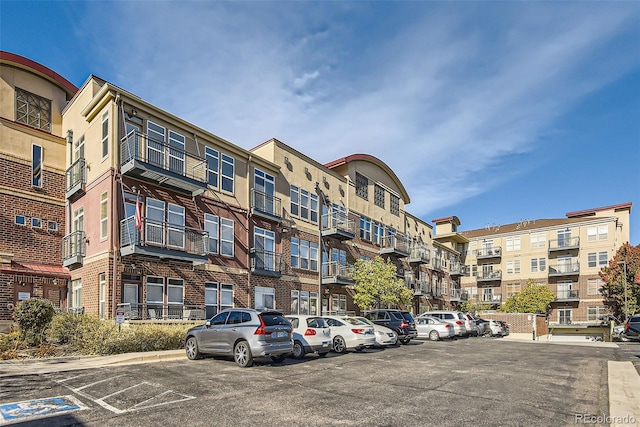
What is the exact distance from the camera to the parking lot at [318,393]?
7.54 meters

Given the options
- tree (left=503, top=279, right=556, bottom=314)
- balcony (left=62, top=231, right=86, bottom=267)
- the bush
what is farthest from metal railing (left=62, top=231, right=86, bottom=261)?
tree (left=503, top=279, right=556, bottom=314)

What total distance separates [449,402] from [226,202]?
1719 cm

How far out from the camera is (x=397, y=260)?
1613 inches

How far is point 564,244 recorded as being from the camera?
2117 inches

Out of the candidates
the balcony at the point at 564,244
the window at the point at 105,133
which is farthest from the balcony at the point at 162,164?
the balcony at the point at 564,244

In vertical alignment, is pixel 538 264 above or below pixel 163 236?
below

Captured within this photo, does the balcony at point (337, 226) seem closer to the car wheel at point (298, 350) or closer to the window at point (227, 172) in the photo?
the window at point (227, 172)

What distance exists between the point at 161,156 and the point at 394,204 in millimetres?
25402

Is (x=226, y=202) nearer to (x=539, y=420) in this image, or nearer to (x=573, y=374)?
(x=573, y=374)

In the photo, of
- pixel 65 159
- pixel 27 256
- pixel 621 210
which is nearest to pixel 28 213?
pixel 27 256

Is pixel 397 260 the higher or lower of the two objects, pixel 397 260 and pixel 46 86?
the lower

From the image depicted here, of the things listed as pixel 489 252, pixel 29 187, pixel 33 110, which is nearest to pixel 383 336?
pixel 29 187

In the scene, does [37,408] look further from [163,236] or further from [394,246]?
[394,246]

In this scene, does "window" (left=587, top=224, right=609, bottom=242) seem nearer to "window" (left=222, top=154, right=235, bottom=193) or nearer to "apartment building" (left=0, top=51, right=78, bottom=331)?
"window" (left=222, top=154, right=235, bottom=193)
